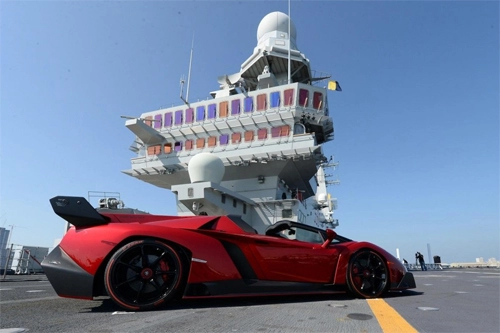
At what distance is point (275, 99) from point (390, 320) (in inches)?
977

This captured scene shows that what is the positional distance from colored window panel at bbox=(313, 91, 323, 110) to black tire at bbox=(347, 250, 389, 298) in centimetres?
2305

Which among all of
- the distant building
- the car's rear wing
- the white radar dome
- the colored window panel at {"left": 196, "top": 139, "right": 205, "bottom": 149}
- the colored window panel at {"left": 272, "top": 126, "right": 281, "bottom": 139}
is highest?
the colored window panel at {"left": 272, "top": 126, "right": 281, "bottom": 139}

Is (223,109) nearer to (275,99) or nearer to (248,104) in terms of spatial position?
(248,104)

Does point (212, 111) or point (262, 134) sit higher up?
point (212, 111)

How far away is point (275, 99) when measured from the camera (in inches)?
1033

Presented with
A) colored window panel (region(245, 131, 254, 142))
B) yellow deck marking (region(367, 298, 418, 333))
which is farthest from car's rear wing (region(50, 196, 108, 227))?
colored window panel (region(245, 131, 254, 142))

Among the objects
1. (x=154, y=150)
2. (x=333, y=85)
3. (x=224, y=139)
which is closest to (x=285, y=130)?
(x=224, y=139)

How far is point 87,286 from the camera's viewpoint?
10.2 ft

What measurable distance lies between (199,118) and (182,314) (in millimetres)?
26163

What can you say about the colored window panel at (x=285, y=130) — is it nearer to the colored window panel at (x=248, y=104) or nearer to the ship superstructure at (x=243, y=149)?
the ship superstructure at (x=243, y=149)

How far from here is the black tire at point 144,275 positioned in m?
3.12

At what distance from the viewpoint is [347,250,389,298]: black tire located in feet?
13.5

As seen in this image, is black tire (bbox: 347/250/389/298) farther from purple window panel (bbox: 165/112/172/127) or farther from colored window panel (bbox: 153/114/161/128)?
colored window panel (bbox: 153/114/161/128)

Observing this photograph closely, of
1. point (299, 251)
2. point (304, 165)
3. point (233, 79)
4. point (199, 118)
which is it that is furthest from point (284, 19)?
point (299, 251)
